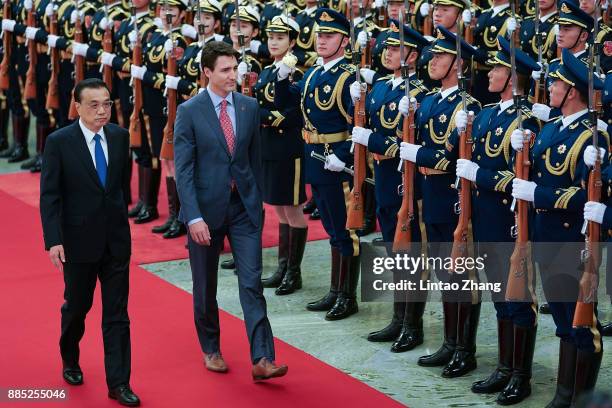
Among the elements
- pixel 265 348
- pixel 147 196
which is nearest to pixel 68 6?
pixel 147 196

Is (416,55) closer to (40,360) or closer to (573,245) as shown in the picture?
(573,245)

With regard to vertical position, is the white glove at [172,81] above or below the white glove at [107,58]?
below

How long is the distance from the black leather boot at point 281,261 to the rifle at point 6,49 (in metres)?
5.08

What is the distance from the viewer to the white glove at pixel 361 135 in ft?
25.9

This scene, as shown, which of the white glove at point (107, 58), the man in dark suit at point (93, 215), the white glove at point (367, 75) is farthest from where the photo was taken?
the white glove at point (107, 58)

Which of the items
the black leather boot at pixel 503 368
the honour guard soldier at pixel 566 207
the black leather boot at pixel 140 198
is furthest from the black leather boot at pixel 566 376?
the black leather boot at pixel 140 198

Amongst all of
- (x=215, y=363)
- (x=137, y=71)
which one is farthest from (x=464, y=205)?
(x=137, y=71)

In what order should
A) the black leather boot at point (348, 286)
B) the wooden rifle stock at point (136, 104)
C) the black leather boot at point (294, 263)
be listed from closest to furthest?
the black leather boot at point (348, 286), the black leather boot at point (294, 263), the wooden rifle stock at point (136, 104)

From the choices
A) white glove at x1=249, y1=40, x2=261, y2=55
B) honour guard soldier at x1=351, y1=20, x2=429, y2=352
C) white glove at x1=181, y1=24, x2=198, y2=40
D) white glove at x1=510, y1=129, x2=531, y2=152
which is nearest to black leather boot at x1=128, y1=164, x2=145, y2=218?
white glove at x1=181, y1=24, x2=198, y2=40

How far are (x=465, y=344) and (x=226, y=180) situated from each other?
1.66 metres

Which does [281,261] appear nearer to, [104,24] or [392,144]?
[392,144]

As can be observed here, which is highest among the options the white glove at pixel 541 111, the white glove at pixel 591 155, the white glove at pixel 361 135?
the white glove at pixel 541 111

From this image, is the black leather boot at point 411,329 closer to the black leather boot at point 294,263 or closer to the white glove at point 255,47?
the black leather boot at point 294,263

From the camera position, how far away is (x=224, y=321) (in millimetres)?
8211
